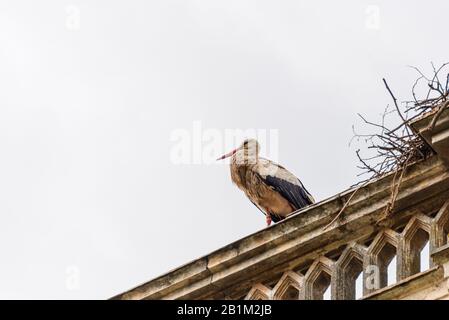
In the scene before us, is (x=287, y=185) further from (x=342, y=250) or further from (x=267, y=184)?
(x=342, y=250)

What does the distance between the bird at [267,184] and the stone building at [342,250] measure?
19.6 ft

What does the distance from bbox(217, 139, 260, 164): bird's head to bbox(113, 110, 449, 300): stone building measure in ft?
21.1

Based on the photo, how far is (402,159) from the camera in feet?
41.6

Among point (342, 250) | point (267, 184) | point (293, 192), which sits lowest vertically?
point (342, 250)

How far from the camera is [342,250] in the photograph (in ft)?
40.8

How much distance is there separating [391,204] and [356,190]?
30 cm

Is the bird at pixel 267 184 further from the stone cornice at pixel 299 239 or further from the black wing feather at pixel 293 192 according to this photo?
the stone cornice at pixel 299 239

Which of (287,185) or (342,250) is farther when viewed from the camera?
(287,185)

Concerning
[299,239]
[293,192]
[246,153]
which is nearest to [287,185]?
[293,192]

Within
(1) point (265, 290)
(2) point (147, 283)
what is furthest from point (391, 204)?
(2) point (147, 283)

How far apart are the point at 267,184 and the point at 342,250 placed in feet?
21.7

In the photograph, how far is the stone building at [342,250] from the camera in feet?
39.2
